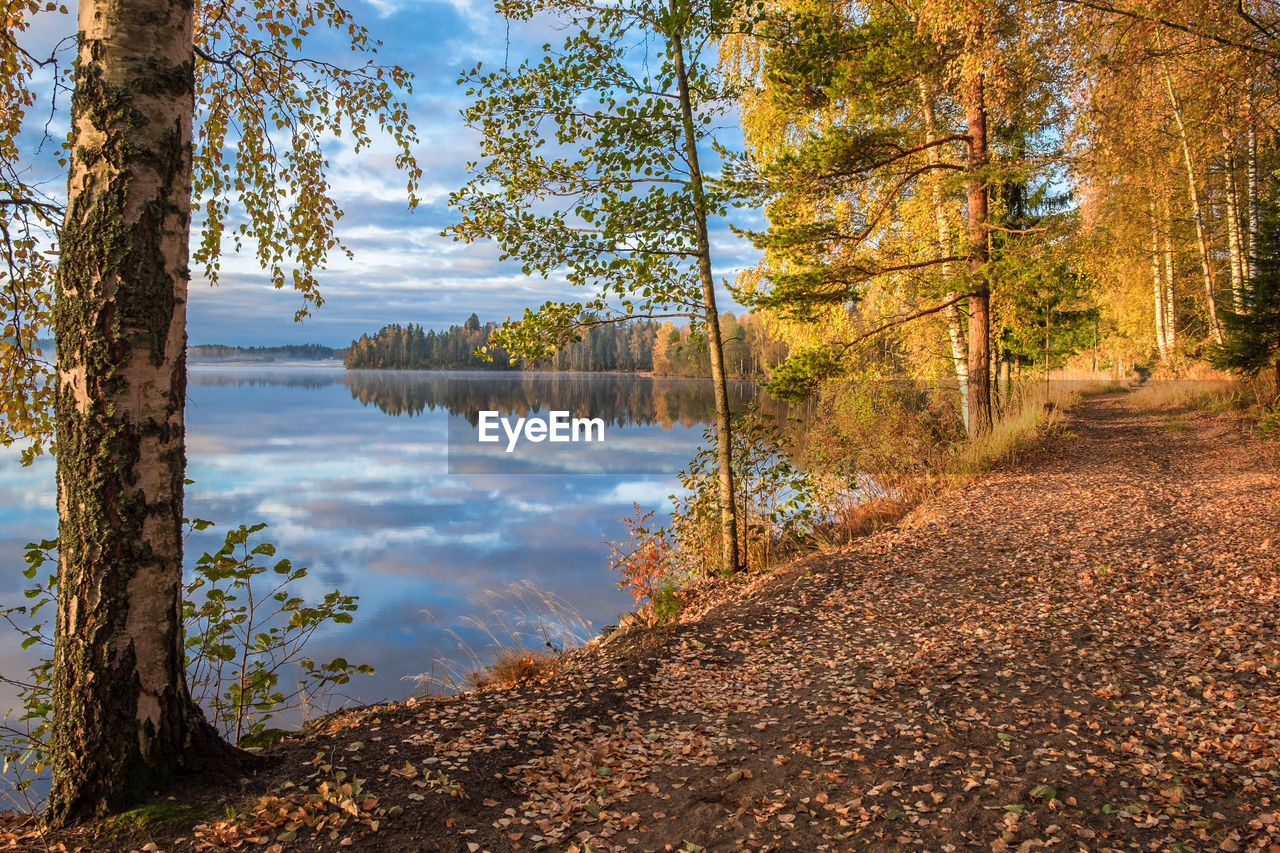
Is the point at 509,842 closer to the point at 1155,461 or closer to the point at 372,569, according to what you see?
the point at 372,569

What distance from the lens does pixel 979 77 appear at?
9812mm

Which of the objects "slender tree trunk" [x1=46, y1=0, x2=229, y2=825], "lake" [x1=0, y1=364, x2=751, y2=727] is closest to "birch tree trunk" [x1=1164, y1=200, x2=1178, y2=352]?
"lake" [x1=0, y1=364, x2=751, y2=727]

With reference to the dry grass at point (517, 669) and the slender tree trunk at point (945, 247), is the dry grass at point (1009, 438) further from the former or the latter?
the dry grass at point (517, 669)

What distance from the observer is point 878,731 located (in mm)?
3680

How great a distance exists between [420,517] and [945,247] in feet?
42.6

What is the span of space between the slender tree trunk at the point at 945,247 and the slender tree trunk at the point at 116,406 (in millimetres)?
9854

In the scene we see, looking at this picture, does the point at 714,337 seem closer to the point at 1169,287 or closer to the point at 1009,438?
the point at 1009,438

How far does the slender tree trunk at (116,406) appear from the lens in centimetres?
250

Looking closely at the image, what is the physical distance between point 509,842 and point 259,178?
450cm

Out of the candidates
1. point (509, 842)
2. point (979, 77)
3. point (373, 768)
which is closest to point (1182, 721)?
point (509, 842)

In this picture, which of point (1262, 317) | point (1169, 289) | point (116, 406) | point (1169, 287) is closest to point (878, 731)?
point (116, 406)

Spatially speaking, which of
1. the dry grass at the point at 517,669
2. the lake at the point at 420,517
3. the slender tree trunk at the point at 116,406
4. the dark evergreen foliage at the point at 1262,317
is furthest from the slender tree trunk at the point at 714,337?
the dark evergreen foliage at the point at 1262,317

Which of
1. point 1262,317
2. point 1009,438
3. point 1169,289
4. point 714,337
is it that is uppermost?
point 1169,289

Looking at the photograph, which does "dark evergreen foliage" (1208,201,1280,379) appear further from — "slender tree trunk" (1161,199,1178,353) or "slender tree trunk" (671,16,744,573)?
"slender tree trunk" (671,16,744,573)
